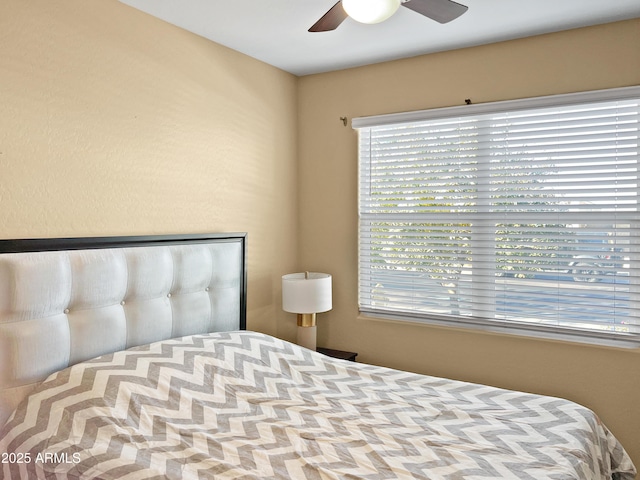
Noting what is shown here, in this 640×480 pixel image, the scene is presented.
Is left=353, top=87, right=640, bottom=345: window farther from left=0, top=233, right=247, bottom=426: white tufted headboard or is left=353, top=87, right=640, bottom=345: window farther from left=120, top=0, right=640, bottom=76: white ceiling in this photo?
left=0, top=233, right=247, bottom=426: white tufted headboard

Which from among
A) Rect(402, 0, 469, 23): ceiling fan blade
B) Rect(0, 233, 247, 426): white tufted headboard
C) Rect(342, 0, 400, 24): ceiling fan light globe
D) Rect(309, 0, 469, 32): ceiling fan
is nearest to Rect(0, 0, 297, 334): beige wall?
Rect(0, 233, 247, 426): white tufted headboard

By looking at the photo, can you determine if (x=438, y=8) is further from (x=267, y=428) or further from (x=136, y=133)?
(x=267, y=428)

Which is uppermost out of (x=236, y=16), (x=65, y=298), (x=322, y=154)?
(x=236, y=16)

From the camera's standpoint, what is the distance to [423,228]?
325cm

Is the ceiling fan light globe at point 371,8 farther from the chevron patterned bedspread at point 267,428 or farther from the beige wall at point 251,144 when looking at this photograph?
the chevron patterned bedspread at point 267,428

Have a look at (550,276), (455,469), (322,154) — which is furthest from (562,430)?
(322,154)

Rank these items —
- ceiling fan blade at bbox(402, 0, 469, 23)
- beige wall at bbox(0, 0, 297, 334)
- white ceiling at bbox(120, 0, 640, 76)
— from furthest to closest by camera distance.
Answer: white ceiling at bbox(120, 0, 640, 76), beige wall at bbox(0, 0, 297, 334), ceiling fan blade at bbox(402, 0, 469, 23)

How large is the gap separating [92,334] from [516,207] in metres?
2.31

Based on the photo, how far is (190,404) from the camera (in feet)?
6.79

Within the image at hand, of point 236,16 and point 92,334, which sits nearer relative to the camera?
point 92,334

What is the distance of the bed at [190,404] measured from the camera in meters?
1.72

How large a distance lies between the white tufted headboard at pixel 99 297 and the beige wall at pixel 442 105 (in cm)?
88

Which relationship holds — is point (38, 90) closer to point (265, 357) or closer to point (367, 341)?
point (265, 357)

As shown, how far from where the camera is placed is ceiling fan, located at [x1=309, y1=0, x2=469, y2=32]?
172cm
